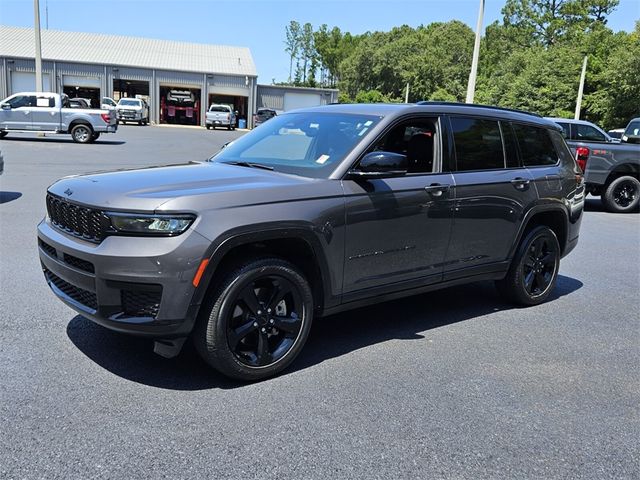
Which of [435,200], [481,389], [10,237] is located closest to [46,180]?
[10,237]

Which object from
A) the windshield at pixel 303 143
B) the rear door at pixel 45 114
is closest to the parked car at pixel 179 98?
the rear door at pixel 45 114

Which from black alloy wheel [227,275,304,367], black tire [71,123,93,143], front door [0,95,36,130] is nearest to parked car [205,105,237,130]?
black tire [71,123,93,143]

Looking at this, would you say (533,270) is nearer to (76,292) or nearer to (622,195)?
(76,292)

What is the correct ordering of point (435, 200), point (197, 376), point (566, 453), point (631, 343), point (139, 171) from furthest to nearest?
point (631, 343), point (435, 200), point (139, 171), point (197, 376), point (566, 453)

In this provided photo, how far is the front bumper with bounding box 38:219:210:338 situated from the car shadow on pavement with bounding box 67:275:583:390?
1.71 ft

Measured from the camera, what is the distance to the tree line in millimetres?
41562

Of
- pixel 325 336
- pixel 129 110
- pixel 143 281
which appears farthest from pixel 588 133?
pixel 129 110

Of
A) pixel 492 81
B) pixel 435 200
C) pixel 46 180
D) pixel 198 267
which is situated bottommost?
pixel 46 180

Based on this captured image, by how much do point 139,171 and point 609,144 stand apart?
1165 centimetres

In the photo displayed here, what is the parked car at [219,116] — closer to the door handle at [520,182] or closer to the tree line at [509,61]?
the tree line at [509,61]

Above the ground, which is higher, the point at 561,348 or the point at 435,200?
the point at 435,200

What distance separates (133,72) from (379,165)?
4977cm

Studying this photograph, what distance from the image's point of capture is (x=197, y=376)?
12.8 ft

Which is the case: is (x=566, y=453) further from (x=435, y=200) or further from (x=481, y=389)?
(x=435, y=200)
